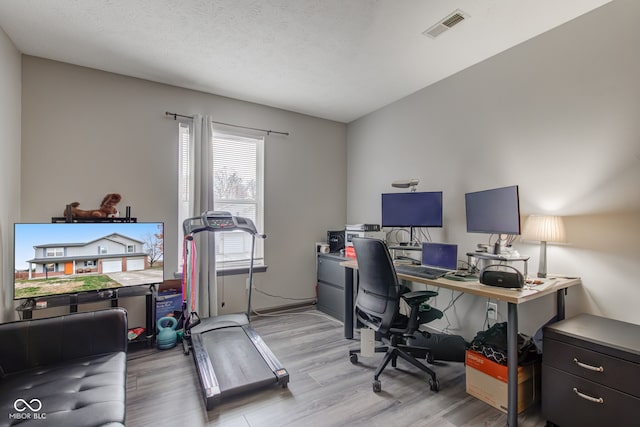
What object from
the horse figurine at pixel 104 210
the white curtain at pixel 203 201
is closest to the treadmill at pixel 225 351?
the white curtain at pixel 203 201

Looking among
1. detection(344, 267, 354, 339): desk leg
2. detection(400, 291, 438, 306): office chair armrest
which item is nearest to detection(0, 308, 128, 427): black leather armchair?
detection(400, 291, 438, 306): office chair armrest

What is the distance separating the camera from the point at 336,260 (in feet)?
11.9

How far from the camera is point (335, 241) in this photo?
3.97 meters

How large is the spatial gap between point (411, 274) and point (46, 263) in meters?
2.86

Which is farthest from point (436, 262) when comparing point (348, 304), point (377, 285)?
point (348, 304)

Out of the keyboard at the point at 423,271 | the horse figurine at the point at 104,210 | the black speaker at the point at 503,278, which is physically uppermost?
the horse figurine at the point at 104,210

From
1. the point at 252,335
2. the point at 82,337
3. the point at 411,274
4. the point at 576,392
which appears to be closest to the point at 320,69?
the point at 411,274

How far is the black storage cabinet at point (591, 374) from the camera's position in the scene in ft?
4.70

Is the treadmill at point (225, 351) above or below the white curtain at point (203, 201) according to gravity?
below

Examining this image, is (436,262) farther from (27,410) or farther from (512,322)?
(27,410)

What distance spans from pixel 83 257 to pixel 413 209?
3028 mm

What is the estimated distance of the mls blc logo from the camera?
1.24 metres

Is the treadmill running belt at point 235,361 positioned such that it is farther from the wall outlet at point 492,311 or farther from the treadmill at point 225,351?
the wall outlet at point 492,311

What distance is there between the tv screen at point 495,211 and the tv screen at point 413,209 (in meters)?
0.37
